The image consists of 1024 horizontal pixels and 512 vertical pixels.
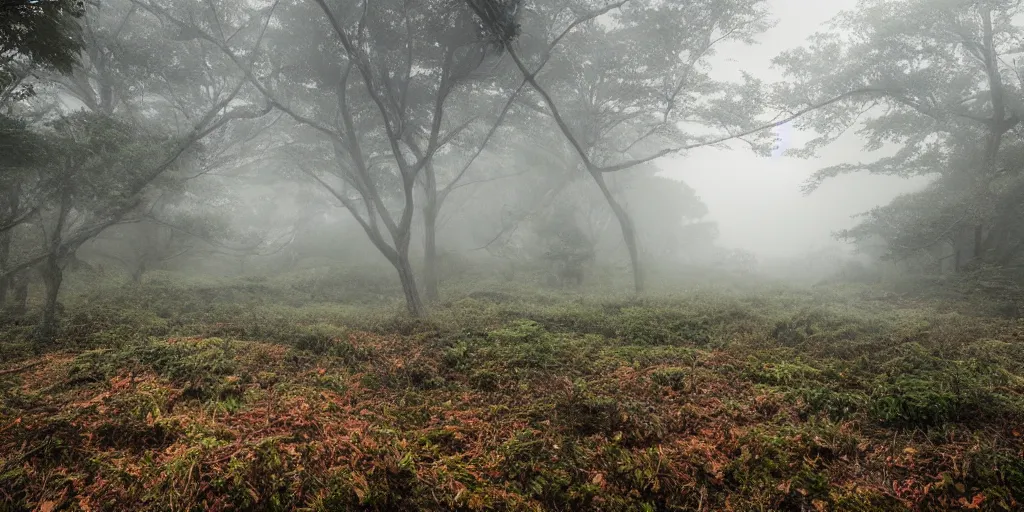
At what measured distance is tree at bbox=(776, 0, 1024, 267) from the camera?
1270 cm

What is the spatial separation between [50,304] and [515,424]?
26.9 ft

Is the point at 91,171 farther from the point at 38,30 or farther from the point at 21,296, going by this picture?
the point at 38,30

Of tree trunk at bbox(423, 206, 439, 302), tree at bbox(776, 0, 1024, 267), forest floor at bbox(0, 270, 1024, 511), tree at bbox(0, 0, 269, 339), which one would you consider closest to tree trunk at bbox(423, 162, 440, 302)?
tree trunk at bbox(423, 206, 439, 302)

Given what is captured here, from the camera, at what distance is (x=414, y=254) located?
26375 millimetres

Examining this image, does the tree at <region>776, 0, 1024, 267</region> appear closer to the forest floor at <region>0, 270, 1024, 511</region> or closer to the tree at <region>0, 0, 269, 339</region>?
the forest floor at <region>0, 270, 1024, 511</region>

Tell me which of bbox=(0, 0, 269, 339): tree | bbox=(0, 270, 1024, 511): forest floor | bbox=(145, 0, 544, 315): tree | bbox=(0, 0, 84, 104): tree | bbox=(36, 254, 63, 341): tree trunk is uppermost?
bbox=(145, 0, 544, 315): tree

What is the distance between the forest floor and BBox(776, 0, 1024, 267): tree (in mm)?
10360

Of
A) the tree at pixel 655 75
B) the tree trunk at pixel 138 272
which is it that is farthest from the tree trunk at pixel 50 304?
the tree at pixel 655 75

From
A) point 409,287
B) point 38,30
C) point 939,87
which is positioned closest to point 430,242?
point 409,287

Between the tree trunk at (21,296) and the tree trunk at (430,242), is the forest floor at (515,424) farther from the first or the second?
the tree trunk at (430,242)

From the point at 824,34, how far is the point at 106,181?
22252mm

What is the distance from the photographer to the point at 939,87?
1354 centimetres

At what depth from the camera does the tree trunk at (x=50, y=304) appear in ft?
19.5

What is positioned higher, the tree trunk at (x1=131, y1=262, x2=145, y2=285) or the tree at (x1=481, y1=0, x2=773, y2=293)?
the tree at (x1=481, y1=0, x2=773, y2=293)
